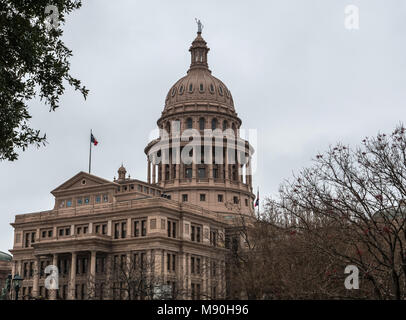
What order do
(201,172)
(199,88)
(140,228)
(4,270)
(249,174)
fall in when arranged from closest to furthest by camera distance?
(140,228)
(201,172)
(4,270)
(199,88)
(249,174)

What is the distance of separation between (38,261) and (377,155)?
72.2m

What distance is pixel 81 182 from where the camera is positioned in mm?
89250

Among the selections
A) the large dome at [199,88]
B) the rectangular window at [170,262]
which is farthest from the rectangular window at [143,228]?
the large dome at [199,88]

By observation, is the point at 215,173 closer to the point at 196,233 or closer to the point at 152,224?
the point at 196,233

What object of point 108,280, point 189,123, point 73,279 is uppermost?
point 189,123

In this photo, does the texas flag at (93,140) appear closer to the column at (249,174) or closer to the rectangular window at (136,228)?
the rectangular window at (136,228)

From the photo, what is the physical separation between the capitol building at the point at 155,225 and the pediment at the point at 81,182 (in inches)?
6.3

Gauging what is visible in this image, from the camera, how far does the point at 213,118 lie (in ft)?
379

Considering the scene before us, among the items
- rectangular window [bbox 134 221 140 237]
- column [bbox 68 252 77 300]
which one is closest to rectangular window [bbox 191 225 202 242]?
rectangular window [bbox 134 221 140 237]

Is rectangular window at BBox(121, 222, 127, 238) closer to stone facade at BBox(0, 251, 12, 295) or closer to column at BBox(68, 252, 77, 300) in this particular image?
column at BBox(68, 252, 77, 300)

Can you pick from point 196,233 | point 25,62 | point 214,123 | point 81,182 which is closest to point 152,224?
point 196,233

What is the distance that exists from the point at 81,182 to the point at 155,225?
1632 cm

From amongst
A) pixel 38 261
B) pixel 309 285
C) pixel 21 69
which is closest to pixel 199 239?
pixel 38 261
